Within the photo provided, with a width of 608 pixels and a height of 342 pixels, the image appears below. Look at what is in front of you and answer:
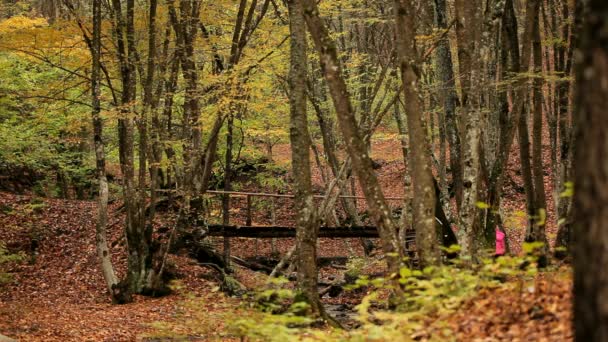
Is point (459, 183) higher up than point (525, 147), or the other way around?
point (525, 147)

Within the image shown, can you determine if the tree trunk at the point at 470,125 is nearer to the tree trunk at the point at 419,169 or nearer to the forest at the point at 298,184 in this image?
the forest at the point at 298,184

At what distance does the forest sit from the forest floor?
0.04 meters

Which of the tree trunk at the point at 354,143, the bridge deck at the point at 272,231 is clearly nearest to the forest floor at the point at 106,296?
the bridge deck at the point at 272,231

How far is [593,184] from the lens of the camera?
2262 millimetres

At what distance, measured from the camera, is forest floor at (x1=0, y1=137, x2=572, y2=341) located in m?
4.90

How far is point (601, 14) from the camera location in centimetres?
223

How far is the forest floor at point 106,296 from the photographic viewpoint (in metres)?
4.90

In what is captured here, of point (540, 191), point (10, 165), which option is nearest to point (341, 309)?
point (540, 191)

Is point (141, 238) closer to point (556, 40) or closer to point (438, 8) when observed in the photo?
point (438, 8)

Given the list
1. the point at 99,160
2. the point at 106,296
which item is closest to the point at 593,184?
the point at 99,160

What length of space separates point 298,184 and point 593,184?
5.97m

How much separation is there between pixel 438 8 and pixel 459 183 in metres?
3.88

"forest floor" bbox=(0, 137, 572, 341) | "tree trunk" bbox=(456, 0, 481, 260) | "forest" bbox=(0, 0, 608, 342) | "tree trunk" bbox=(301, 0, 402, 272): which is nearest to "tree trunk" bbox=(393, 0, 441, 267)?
"forest" bbox=(0, 0, 608, 342)

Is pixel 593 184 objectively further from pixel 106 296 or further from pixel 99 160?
pixel 106 296
